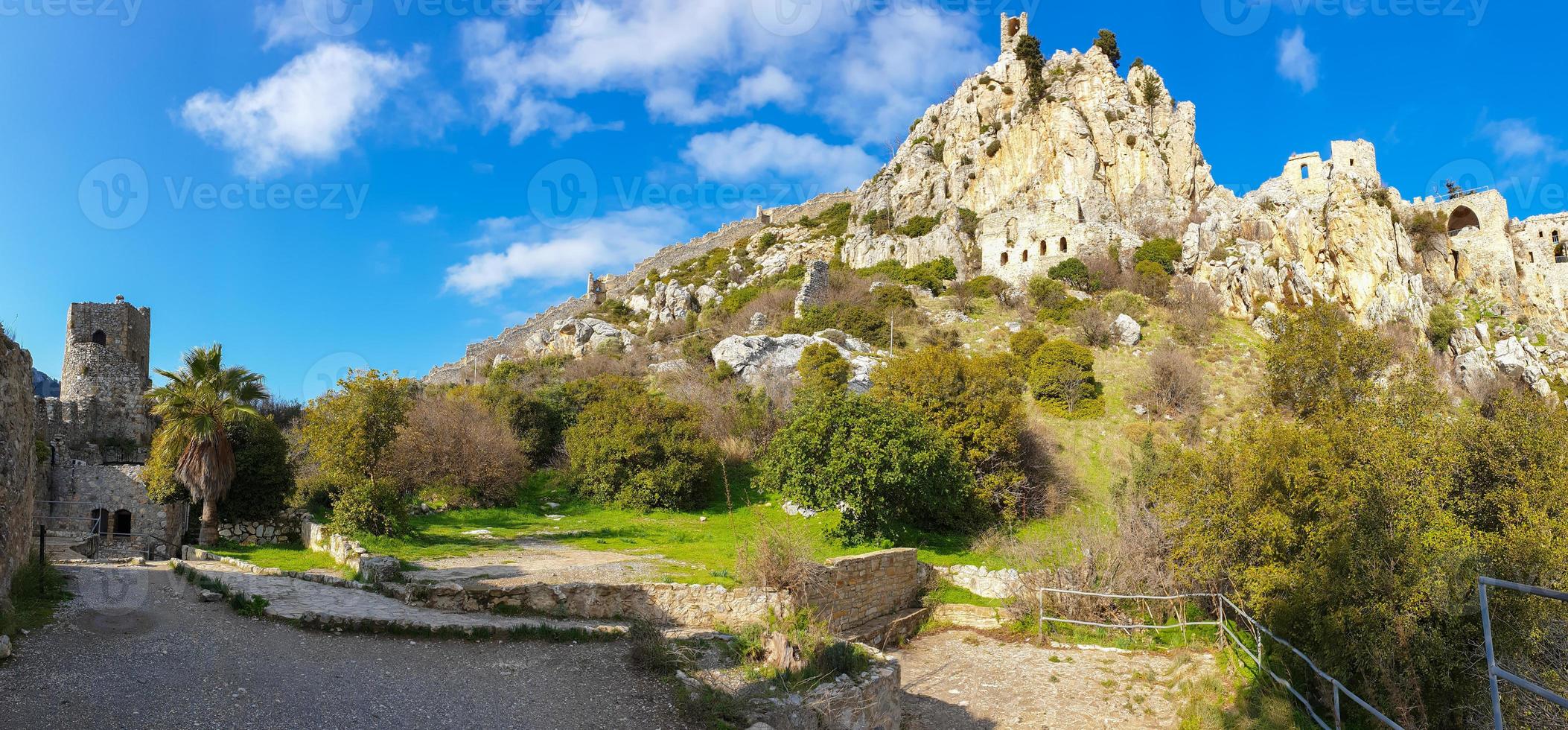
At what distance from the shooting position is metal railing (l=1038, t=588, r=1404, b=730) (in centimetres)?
880

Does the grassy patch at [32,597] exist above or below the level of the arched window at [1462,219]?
below

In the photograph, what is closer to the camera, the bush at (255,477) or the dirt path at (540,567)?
the dirt path at (540,567)

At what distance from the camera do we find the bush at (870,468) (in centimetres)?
1755

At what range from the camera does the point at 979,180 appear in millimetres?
55281

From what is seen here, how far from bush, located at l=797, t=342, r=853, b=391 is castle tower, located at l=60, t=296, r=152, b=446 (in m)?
24.5

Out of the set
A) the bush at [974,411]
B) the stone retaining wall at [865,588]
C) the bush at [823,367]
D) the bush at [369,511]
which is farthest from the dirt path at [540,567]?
the bush at [823,367]

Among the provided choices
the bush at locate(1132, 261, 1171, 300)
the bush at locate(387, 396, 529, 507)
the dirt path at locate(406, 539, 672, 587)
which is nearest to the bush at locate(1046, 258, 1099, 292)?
the bush at locate(1132, 261, 1171, 300)

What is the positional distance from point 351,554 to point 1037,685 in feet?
38.3

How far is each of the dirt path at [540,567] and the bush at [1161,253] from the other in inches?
1421

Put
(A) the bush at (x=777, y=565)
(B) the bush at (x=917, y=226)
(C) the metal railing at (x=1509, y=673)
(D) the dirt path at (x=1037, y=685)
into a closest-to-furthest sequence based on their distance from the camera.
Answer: (C) the metal railing at (x=1509, y=673)
(D) the dirt path at (x=1037, y=685)
(A) the bush at (x=777, y=565)
(B) the bush at (x=917, y=226)

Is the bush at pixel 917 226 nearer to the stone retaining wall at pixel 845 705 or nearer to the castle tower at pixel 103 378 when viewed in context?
the castle tower at pixel 103 378

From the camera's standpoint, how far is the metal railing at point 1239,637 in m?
8.80

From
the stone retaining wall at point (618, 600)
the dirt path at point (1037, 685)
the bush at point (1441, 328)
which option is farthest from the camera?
the bush at point (1441, 328)

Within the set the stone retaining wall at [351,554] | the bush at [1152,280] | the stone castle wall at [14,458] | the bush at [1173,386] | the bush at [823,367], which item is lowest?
the stone retaining wall at [351,554]
